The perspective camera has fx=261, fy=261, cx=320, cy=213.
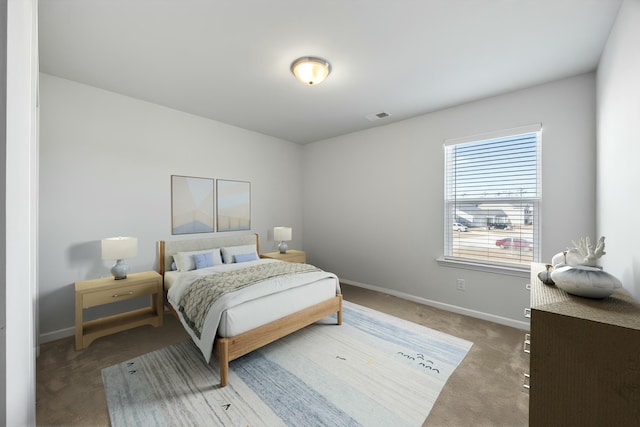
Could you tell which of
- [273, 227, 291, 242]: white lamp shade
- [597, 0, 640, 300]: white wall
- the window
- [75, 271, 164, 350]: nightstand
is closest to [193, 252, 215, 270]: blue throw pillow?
[75, 271, 164, 350]: nightstand

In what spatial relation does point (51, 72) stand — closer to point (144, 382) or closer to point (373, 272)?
point (144, 382)

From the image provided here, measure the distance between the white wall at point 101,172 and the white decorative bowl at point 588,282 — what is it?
3.86 meters

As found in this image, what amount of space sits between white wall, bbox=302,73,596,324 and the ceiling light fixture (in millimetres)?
1846

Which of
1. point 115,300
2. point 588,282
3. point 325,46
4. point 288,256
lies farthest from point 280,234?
point 588,282

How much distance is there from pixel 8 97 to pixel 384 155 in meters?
3.80

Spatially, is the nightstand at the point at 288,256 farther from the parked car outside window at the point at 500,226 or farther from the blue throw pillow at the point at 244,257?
the parked car outside window at the point at 500,226

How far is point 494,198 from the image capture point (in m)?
3.09

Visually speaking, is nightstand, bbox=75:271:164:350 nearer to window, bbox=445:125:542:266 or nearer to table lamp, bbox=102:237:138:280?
table lamp, bbox=102:237:138:280

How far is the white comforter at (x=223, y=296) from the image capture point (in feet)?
6.67

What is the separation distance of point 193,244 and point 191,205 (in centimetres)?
55

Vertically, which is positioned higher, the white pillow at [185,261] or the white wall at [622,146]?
the white wall at [622,146]

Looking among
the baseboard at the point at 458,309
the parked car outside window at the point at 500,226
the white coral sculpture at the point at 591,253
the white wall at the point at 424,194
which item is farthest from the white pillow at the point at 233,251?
the white coral sculpture at the point at 591,253

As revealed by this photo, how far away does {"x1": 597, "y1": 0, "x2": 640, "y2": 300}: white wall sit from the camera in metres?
1.43

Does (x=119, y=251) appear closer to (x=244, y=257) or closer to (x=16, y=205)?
(x=244, y=257)
